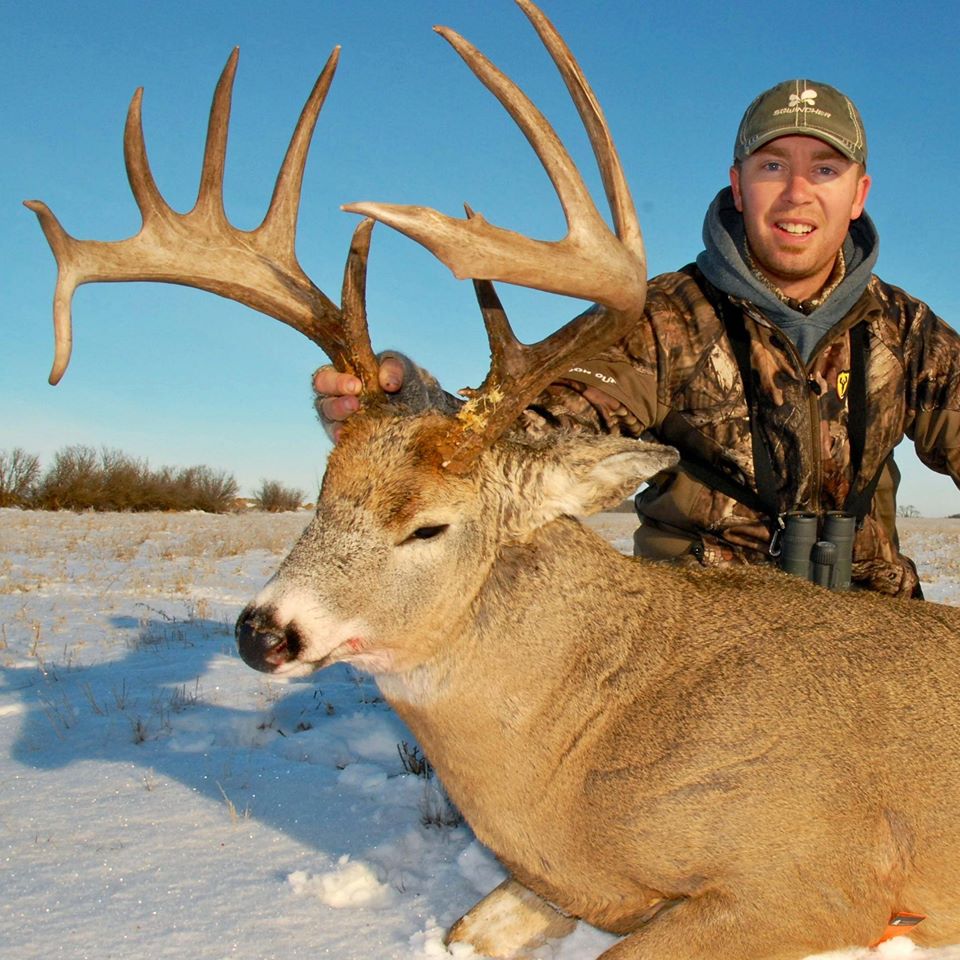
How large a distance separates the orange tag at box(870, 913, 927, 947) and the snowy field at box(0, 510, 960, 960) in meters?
0.04

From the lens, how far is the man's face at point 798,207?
16.3 feet

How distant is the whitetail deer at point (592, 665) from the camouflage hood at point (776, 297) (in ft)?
5.28

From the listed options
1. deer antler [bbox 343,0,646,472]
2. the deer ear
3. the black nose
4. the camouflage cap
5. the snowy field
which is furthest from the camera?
the camouflage cap

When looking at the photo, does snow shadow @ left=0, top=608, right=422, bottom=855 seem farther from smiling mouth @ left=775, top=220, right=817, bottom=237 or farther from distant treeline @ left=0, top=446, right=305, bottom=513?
distant treeline @ left=0, top=446, right=305, bottom=513

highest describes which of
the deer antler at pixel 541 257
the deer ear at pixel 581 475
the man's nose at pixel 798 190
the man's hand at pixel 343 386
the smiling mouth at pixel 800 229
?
the man's nose at pixel 798 190

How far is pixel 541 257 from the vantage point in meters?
3.19

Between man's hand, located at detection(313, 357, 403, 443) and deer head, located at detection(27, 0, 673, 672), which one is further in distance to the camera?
man's hand, located at detection(313, 357, 403, 443)

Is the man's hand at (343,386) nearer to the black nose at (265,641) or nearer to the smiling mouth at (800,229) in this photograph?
the black nose at (265,641)

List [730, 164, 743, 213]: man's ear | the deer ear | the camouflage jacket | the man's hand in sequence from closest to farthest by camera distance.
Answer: the deer ear
the man's hand
the camouflage jacket
[730, 164, 743, 213]: man's ear

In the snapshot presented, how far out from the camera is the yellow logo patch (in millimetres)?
4809

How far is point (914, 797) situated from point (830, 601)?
0.75 metres

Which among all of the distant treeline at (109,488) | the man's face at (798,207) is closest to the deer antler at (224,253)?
the man's face at (798,207)

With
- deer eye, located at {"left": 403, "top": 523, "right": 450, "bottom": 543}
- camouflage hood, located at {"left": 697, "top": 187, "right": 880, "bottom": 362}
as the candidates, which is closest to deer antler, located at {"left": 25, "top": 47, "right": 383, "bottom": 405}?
deer eye, located at {"left": 403, "top": 523, "right": 450, "bottom": 543}

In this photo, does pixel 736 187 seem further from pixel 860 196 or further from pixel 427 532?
pixel 427 532
